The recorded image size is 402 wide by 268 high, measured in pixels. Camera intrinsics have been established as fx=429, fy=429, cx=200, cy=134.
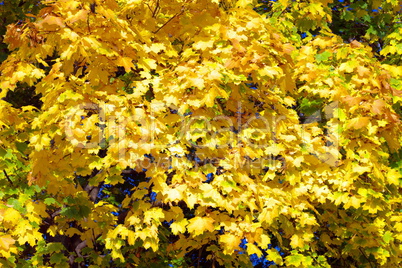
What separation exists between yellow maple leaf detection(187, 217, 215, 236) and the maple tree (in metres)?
0.01

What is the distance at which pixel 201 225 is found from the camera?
4922 millimetres

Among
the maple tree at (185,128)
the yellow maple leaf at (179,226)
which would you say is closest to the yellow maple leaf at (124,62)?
the maple tree at (185,128)

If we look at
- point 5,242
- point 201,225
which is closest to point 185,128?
point 201,225

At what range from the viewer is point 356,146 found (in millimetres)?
6676

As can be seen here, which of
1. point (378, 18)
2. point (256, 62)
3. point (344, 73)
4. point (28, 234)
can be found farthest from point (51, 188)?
point (378, 18)

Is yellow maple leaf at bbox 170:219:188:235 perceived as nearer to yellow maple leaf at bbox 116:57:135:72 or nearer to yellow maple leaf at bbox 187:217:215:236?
yellow maple leaf at bbox 187:217:215:236

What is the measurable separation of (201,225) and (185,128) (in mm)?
1145

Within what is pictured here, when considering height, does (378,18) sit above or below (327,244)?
above

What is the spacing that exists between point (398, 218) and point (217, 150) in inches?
164

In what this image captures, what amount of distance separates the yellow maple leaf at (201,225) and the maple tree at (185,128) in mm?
12

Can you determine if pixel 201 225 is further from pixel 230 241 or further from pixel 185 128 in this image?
pixel 185 128

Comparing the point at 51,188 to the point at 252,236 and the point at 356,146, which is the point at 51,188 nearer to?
the point at 252,236

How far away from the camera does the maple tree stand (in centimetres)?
482

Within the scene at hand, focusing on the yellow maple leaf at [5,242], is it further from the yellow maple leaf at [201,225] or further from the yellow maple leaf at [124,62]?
the yellow maple leaf at [124,62]
